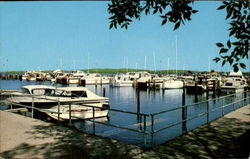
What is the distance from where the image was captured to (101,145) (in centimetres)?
697

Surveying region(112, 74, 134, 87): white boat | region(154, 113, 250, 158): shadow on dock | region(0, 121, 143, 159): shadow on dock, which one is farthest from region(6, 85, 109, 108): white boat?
region(112, 74, 134, 87): white boat

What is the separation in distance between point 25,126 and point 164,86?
165 ft

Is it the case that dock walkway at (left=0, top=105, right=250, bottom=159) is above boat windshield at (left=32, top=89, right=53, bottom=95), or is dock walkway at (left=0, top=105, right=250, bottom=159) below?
below

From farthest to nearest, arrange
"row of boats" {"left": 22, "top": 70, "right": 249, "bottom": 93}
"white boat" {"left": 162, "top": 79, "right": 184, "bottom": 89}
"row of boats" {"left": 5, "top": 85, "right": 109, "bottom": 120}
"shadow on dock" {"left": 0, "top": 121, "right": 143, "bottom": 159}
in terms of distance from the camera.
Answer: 1. "white boat" {"left": 162, "top": 79, "right": 184, "bottom": 89}
2. "row of boats" {"left": 22, "top": 70, "right": 249, "bottom": 93}
3. "row of boats" {"left": 5, "top": 85, "right": 109, "bottom": 120}
4. "shadow on dock" {"left": 0, "top": 121, "right": 143, "bottom": 159}

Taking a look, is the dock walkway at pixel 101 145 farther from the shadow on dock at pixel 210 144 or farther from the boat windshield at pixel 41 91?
the boat windshield at pixel 41 91

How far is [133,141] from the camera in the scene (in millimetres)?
14117

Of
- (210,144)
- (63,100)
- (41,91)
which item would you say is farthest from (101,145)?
(41,91)

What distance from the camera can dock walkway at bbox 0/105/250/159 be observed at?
20.4ft

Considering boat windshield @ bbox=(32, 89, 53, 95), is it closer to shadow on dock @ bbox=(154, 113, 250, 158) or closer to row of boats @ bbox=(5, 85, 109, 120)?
row of boats @ bbox=(5, 85, 109, 120)

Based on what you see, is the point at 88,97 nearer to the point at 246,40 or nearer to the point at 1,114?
the point at 1,114

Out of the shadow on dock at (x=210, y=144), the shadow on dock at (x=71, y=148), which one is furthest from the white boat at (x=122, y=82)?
the shadow on dock at (x=71, y=148)

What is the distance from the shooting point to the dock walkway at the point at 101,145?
620 centimetres

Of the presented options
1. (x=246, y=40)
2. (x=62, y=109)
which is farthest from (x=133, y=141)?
(x=246, y=40)

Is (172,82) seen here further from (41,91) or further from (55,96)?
(55,96)
